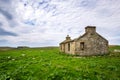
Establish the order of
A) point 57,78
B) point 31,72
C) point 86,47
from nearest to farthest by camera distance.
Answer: point 57,78 → point 31,72 → point 86,47

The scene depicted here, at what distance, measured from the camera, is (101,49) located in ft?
117

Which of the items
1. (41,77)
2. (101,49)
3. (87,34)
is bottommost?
(41,77)

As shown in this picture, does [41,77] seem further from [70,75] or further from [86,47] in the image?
[86,47]

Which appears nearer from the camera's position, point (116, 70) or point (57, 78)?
point (57, 78)

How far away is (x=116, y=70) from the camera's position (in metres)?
16.8

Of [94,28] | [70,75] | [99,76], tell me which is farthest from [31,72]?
[94,28]

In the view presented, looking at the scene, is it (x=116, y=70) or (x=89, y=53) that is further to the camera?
(x=89, y=53)

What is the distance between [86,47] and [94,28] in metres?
5.40

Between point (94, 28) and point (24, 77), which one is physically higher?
point (94, 28)

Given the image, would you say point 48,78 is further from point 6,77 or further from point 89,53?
point 89,53

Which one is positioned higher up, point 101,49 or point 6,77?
point 101,49

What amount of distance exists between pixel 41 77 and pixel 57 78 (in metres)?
1.78

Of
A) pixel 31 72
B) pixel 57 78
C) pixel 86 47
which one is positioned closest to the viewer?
pixel 57 78

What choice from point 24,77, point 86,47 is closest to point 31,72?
point 24,77
